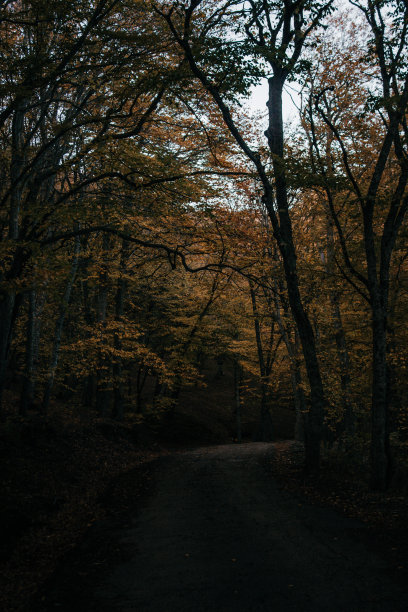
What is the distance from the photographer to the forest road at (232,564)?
440 cm

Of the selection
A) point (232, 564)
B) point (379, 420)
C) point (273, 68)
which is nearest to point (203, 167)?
point (273, 68)

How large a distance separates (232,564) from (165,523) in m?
2.35

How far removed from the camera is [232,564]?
17.5 ft

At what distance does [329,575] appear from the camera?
4910 millimetres

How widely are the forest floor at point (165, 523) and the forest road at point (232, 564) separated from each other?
26mm

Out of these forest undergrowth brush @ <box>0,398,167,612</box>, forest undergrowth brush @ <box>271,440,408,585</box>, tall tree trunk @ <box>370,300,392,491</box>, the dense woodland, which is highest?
the dense woodland

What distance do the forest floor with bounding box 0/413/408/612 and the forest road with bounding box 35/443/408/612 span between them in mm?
26

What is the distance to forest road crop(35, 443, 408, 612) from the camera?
4398 mm

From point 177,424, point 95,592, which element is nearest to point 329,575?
point 95,592

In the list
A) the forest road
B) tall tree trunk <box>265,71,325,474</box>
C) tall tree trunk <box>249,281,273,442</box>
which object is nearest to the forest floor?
the forest road

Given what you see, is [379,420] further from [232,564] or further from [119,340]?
[119,340]

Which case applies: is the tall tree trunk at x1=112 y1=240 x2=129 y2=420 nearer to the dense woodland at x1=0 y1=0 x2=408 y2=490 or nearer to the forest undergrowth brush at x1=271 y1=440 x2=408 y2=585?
the dense woodland at x1=0 y1=0 x2=408 y2=490

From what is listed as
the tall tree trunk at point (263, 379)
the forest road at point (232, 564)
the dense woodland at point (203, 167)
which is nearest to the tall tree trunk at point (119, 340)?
the dense woodland at point (203, 167)

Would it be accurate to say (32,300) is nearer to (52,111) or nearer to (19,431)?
(19,431)
